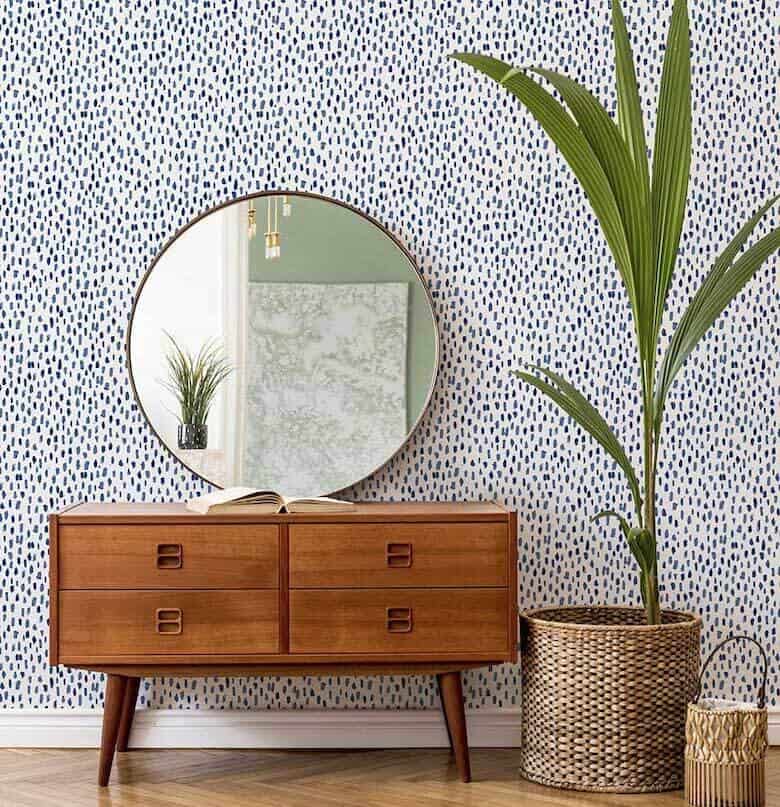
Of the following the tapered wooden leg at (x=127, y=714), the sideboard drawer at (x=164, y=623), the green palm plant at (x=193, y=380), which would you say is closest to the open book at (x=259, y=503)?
the sideboard drawer at (x=164, y=623)

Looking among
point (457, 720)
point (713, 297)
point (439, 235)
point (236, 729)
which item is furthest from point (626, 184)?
point (236, 729)

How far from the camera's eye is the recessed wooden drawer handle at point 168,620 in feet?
9.36

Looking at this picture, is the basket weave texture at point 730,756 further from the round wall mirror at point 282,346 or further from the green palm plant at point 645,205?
the round wall mirror at point 282,346

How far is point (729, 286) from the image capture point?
283cm

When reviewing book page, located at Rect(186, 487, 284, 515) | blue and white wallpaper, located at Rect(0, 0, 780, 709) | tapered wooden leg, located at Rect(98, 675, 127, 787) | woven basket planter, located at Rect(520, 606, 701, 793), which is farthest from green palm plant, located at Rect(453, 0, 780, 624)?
tapered wooden leg, located at Rect(98, 675, 127, 787)

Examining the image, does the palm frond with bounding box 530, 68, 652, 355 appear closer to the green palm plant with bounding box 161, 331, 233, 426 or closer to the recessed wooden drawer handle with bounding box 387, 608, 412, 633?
the recessed wooden drawer handle with bounding box 387, 608, 412, 633

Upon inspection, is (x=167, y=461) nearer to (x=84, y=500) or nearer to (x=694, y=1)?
(x=84, y=500)

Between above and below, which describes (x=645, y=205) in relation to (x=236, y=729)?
above

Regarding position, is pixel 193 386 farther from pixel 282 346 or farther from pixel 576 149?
pixel 576 149

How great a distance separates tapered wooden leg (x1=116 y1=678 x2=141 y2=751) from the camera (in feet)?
10.3

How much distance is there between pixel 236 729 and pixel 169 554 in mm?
666

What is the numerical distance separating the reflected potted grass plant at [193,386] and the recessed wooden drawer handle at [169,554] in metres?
0.43

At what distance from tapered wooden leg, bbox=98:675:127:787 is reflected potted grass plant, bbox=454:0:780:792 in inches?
40.4

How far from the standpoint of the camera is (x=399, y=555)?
2.89 m
